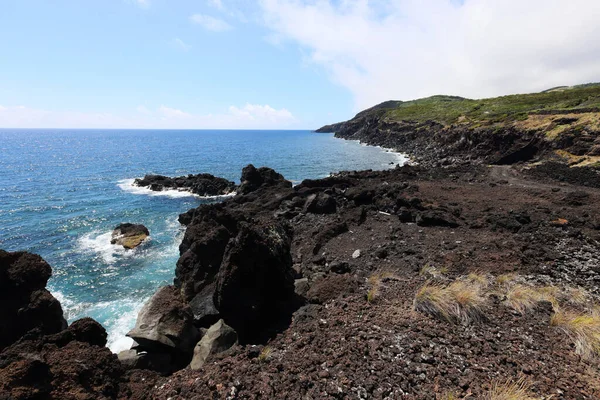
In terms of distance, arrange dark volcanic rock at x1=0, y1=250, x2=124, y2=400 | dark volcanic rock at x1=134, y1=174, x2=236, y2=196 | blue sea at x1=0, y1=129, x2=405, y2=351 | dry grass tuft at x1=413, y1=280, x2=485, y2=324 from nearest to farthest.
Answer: dark volcanic rock at x1=0, y1=250, x2=124, y2=400, dry grass tuft at x1=413, y1=280, x2=485, y2=324, blue sea at x1=0, y1=129, x2=405, y2=351, dark volcanic rock at x1=134, y1=174, x2=236, y2=196

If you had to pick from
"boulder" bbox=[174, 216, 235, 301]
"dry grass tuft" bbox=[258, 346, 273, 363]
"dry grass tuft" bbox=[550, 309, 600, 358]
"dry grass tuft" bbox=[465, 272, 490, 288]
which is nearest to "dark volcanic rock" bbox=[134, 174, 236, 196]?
"boulder" bbox=[174, 216, 235, 301]

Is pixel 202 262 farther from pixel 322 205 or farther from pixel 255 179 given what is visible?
pixel 255 179

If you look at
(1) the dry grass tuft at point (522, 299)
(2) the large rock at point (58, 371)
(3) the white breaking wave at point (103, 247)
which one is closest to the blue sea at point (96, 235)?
(3) the white breaking wave at point (103, 247)

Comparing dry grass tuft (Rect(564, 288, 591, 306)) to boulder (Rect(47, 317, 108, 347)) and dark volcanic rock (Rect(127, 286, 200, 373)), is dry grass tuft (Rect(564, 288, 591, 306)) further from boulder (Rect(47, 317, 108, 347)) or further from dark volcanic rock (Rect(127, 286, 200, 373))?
boulder (Rect(47, 317, 108, 347))

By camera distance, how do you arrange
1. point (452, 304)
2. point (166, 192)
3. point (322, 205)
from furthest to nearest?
point (166, 192), point (322, 205), point (452, 304)

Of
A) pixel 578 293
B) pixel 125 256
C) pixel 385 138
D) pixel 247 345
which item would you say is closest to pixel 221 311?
pixel 247 345

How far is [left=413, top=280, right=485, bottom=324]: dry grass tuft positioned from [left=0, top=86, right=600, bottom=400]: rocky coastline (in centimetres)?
5

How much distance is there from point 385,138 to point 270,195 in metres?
99.7

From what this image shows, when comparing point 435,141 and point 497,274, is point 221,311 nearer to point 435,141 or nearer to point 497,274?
point 497,274

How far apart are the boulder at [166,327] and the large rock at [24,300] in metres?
3.83

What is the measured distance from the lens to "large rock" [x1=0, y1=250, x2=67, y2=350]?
38.4 feet

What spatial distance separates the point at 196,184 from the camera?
49219 millimetres

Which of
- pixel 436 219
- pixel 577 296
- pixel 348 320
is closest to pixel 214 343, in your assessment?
pixel 348 320

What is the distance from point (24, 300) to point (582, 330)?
19411 millimetres
